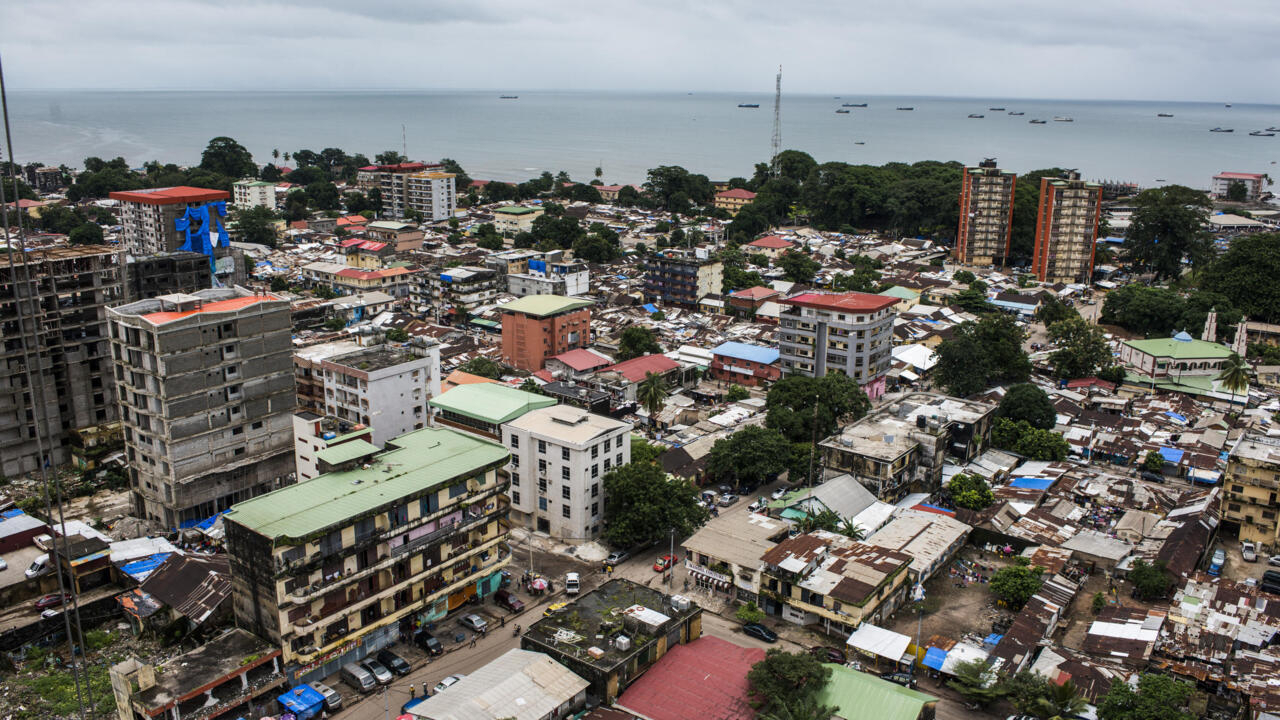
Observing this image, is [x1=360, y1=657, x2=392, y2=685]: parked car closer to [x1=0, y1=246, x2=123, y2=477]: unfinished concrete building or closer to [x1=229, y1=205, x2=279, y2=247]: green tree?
[x1=0, y1=246, x2=123, y2=477]: unfinished concrete building

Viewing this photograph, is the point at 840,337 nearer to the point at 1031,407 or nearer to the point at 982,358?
the point at 982,358

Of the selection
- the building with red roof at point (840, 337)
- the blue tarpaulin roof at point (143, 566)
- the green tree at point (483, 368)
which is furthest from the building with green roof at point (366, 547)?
the building with red roof at point (840, 337)

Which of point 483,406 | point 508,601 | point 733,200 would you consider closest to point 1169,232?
point 733,200

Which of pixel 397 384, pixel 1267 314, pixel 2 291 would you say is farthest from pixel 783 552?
pixel 1267 314

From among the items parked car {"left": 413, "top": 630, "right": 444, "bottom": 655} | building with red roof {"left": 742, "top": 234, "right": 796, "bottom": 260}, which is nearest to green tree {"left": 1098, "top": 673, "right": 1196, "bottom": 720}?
parked car {"left": 413, "top": 630, "right": 444, "bottom": 655}

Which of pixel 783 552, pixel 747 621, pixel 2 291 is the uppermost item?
pixel 2 291

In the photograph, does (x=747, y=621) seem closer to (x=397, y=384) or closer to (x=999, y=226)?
(x=397, y=384)
